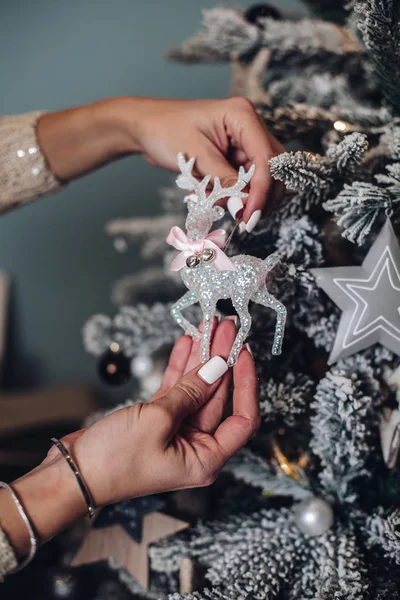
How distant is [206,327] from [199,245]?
0.31 feet

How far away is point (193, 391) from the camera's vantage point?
559mm

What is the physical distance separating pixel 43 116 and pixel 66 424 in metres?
Result: 0.74

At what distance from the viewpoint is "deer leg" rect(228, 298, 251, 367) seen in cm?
57

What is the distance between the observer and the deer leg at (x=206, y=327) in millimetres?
590

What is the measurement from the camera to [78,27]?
57.6 inches

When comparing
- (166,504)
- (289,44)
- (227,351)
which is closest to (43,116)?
(289,44)

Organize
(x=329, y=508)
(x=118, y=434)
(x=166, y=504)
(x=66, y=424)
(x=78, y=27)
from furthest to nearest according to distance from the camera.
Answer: (x=78, y=27), (x=66, y=424), (x=166, y=504), (x=329, y=508), (x=118, y=434)

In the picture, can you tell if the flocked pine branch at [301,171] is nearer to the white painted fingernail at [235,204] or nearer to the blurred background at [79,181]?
the white painted fingernail at [235,204]

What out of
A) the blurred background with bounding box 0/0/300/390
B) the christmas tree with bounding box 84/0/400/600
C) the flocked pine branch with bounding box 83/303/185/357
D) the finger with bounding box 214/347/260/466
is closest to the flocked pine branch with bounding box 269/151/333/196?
the christmas tree with bounding box 84/0/400/600

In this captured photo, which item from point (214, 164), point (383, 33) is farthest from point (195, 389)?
point (383, 33)

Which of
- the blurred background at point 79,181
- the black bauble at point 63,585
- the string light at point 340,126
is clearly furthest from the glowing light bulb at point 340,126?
the blurred background at point 79,181

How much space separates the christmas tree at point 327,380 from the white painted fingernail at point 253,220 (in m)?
0.03

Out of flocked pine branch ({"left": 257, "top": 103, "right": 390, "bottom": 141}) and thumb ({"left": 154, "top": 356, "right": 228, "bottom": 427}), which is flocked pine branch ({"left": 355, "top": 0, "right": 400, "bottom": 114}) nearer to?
flocked pine branch ({"left": 257, "top": 103, "right": 390, "bottom": 141})

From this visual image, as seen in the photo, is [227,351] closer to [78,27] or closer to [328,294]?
[328,294]
